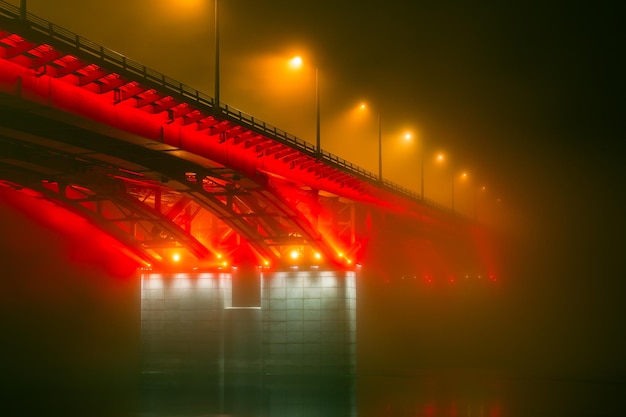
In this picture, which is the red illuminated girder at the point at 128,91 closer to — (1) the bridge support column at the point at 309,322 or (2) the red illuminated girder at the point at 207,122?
(2) the red illuminated girder at the point at 207,122

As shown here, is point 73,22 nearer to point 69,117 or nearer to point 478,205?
point 69,117

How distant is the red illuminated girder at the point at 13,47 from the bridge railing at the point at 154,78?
0.47 m

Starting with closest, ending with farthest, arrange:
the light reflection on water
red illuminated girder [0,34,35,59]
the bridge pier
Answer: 1. red illuminated girder [0,34,35,59]
2. the light reflection on water
3. the bridge pier

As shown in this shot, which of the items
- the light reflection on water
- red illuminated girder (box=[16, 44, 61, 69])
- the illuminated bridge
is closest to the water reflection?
the light reflection on water

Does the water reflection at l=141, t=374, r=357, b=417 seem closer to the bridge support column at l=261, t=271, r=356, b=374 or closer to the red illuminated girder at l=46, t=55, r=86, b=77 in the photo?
the bridge support column at l=261, t=271, r=356, b=374

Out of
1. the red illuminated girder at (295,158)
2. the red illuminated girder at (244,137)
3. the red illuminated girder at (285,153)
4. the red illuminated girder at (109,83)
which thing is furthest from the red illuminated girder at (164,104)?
the red illuminated girder at (295,158)

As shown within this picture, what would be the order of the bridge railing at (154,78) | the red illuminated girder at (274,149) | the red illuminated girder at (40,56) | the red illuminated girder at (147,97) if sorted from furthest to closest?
the red illuminated girder at (274,149), the red illuminated girder at (147,97), the bridge railing at (154,78), the red illuminated girder at (40,56)

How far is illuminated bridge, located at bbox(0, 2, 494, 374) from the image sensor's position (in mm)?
26312

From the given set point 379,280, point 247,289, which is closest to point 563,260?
point 379,280

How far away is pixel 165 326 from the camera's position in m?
54.9

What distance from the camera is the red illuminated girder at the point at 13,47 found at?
76.7 feet

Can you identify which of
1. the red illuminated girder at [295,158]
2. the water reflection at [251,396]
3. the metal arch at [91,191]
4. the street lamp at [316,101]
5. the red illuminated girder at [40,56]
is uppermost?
the street lamp at [316,101]

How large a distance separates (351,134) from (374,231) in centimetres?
755

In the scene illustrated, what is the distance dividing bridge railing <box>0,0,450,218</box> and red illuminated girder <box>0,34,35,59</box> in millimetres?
470
